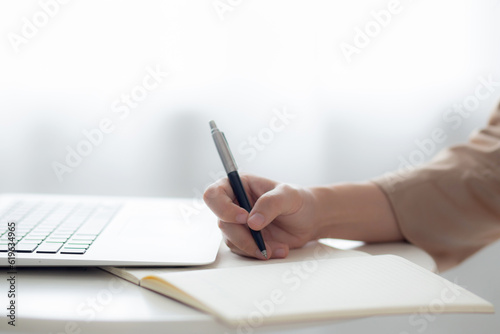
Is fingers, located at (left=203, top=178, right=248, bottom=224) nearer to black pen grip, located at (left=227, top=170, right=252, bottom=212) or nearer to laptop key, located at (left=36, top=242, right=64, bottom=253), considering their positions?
black pen grip, located at (left=227, top=170, right=252, bottom=212)

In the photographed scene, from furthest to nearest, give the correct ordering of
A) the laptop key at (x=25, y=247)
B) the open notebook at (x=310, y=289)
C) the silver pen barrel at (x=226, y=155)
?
the silver pen barrel at (x=226, y=155) → the laptop key at (x=25, y=247) → the open notebook at (x=310, y=289)

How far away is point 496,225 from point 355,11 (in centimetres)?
104

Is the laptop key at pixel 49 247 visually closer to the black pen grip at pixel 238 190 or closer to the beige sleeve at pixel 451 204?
the black pen grip at pixel 238 190

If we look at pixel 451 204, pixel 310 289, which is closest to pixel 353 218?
pixel 451 204

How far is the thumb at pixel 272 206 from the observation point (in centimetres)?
60

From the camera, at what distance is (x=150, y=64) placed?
1590 mm

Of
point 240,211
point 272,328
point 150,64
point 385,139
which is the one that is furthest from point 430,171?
point 150,64

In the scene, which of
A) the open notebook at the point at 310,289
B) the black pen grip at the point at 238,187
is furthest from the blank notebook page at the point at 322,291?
the black pen grip at the point at 238,187

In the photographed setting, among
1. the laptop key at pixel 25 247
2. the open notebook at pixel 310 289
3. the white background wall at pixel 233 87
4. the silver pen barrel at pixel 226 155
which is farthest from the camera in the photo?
the white background wall at pixel 233 87

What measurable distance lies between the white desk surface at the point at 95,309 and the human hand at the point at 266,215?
0.49 feet

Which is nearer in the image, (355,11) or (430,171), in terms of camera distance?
(430,171)

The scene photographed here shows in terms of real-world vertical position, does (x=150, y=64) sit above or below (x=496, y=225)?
above

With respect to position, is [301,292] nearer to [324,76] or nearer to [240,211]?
[240,211]

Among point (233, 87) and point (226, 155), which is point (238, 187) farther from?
point (233, 87)
